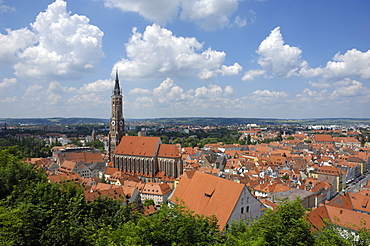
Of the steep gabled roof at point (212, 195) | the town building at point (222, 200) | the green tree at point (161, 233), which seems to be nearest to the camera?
the green tree at point (161, 233)

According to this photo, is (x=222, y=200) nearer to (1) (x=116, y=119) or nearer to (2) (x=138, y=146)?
(2) (x=138, y=146)

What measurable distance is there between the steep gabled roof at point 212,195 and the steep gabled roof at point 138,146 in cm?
3977

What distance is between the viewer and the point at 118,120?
79125mm

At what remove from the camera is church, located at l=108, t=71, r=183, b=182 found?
2611 inches

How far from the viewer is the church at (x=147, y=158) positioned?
66.3 metres

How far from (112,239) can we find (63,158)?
8239 centimetres

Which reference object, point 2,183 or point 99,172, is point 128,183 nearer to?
point 99,172

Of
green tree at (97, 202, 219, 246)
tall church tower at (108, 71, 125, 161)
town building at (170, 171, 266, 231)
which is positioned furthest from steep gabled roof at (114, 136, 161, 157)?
green tree at (97, 202, 219, 246)

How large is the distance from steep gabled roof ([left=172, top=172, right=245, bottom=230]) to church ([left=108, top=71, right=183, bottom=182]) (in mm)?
36300

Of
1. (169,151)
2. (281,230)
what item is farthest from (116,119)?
(281,230)

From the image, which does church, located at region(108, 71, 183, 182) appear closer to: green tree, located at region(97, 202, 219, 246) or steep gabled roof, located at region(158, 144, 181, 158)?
steep gabled roof, located at region(158, 144, 181, 158)

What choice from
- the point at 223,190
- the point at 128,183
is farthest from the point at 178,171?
the point at 223,190

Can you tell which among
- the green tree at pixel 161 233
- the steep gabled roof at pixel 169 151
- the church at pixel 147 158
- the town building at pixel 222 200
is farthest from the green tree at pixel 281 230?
the church at pixel 147 158

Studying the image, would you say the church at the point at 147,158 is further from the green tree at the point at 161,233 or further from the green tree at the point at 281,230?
the green tree at the point at 161,233
